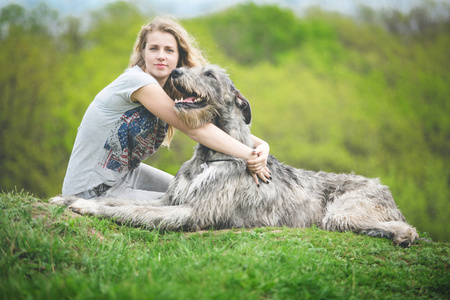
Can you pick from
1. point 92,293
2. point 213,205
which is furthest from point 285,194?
point 92,293

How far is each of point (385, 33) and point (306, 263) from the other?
2241cm

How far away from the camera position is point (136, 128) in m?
5.37

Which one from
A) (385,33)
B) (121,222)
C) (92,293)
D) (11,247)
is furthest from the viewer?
(385,33)

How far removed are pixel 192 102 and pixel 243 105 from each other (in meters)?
0.73

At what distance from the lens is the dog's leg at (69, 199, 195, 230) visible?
4.70 metres

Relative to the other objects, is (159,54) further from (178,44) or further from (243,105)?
(243,105)

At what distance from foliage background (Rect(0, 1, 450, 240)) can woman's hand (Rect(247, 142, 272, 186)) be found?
1309cm

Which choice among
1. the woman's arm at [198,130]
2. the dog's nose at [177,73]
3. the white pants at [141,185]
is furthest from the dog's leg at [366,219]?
the dog's nose at [177,73]

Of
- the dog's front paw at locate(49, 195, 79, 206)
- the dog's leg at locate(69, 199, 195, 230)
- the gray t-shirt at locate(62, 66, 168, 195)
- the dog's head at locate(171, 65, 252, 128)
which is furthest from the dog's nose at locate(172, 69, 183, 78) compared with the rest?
the dog's front paw at locate(49, 195, 79, 206)

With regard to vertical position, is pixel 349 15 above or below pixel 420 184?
above

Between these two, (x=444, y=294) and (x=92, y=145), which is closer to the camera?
(x=444, y=294)

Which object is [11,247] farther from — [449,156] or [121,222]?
[449,156]

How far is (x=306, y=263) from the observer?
3.66 metres

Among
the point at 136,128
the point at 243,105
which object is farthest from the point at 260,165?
the point at 136,128
